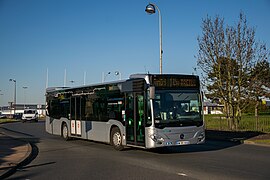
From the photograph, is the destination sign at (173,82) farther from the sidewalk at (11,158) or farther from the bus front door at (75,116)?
the bus front door at (75,116)

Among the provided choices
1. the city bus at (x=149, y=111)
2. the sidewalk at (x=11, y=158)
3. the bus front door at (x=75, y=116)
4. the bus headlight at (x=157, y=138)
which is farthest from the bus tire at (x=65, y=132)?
the bus headlight at (x=157, y=138)

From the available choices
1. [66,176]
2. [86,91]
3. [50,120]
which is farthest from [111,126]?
[50,120]

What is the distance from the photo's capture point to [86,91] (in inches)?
692

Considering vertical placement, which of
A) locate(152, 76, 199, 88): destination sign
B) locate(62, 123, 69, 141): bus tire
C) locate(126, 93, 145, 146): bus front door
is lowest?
A: locate(62, 123, 69, 141): bus tire

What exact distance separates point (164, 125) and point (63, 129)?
9409 millimetres

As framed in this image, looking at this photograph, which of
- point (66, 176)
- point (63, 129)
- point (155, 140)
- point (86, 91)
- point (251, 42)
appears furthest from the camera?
point (251, 42)

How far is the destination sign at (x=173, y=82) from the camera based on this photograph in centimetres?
1296

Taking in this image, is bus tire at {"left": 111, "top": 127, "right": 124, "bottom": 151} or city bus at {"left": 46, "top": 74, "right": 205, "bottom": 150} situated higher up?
city bus at {"left": 46, "top": 74, "right": 205, "bottom": 150}

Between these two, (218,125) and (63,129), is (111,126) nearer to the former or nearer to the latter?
(63,129)

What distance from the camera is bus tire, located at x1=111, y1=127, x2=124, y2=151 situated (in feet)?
48.0

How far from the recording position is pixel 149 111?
1264 cm

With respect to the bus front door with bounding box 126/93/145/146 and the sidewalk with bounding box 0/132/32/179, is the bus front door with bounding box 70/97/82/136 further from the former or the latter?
the bus front door with bounding box 126/93/145/146

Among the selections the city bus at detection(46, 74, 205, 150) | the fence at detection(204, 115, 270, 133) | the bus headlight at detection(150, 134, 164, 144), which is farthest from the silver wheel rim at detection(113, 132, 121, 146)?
the fence at detection(204, 115, 270, 133)

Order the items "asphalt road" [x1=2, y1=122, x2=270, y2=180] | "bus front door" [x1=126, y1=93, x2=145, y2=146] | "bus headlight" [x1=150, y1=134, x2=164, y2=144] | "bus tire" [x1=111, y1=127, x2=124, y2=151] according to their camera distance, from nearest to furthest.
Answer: "asphalt road" [x1=2, y1=122, x2=270, y2=180] → "bus headlight" [x1=150, y1=134, x2=164, y2=144] → "bus front door" [x1=126, y1=93, x2=145, y2=146] → "bus tire" [x1=111, y1=127, x2=124, y2=151]
